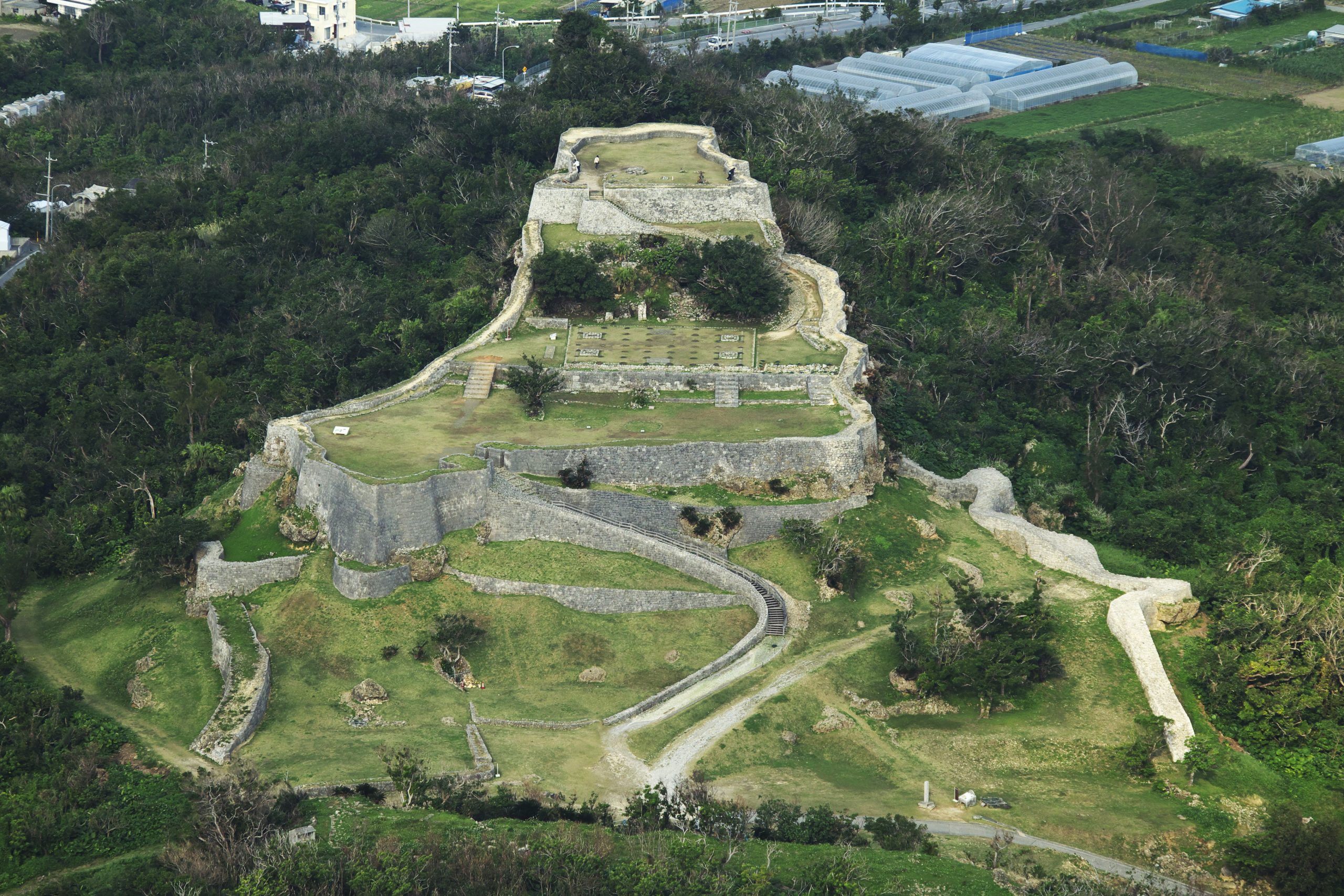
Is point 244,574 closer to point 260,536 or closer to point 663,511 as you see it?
point 260,536

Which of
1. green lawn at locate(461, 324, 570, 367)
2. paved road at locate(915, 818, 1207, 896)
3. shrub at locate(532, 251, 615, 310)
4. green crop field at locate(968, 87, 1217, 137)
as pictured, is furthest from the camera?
green crop field at locate(968, 87, 1217, 137)

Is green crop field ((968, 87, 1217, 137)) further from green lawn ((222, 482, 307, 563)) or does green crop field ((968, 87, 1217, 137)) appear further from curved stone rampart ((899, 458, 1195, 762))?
green lawn ((222, 482, 307, 563))

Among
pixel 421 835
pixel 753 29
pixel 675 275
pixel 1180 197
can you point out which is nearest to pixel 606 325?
pixel 675 275

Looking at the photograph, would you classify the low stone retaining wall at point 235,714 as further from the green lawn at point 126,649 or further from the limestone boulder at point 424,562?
the limestone boulder at point 424,562

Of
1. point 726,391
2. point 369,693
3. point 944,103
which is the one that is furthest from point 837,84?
point 369,693

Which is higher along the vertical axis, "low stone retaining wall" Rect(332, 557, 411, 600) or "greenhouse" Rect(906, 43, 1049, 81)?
"greenhouse" Rect(906, 43, 1049, 81)

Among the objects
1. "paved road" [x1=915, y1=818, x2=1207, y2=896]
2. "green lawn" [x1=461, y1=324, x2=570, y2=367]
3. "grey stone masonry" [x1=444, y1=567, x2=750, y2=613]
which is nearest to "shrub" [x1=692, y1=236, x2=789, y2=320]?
"green lawn" [x1=461, y1=324, x2=570, y2=367]

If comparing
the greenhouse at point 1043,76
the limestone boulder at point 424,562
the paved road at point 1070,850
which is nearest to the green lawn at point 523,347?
the limestone boulder at point 424,562
